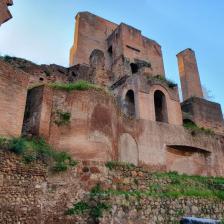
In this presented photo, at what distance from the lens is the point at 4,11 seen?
12547mm

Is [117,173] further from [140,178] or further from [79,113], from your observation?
[79,113]

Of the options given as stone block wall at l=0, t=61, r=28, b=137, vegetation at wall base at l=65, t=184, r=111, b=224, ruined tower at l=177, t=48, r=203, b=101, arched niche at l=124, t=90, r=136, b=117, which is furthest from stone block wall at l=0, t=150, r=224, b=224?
ruined tower at l=177, t=48, r=203, b=101

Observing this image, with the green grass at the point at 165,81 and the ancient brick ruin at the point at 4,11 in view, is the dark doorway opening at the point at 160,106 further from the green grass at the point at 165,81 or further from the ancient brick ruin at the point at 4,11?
the ancient brick ruin at the point at 4,11

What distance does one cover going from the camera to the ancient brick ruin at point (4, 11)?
40.7ft

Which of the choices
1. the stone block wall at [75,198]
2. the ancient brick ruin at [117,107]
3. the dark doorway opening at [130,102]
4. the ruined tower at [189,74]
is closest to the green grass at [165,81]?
the ancient brick ruin at [117,107]

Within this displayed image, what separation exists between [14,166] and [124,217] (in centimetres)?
345

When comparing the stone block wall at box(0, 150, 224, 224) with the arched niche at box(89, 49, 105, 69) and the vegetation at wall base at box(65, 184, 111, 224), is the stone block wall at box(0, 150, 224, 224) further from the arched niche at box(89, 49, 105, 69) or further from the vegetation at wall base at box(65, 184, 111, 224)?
the arched niche at box(89, 49, 105, 69)

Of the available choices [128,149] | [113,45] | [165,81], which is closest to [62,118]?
[128,149]

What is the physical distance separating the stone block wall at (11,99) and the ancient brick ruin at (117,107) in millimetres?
32

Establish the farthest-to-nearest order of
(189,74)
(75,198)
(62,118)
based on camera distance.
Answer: (189,74), (62,118), (75,198)

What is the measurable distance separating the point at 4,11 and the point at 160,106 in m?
9.82

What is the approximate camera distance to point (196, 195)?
10500 mm

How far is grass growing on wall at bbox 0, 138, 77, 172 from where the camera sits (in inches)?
332

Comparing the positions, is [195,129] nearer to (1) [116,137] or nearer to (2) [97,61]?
(1) [116,137]
